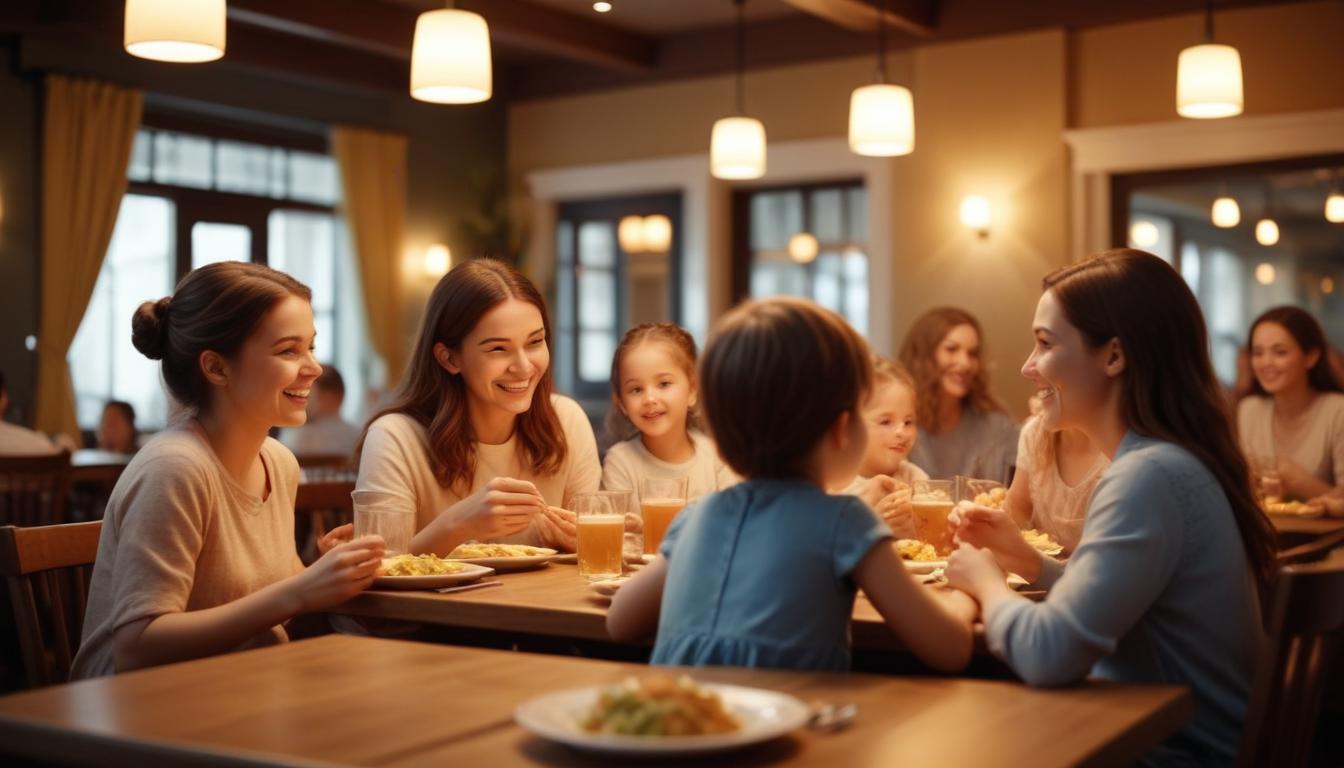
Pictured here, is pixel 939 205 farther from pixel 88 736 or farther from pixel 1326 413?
pixel 88 736

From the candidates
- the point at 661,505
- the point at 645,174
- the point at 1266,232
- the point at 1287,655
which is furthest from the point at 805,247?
the point at 1287,655

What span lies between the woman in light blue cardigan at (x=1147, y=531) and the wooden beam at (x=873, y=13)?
5.41 metres

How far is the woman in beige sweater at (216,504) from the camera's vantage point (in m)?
2.09

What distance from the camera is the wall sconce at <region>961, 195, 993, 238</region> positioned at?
7695mm

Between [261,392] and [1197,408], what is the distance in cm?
148

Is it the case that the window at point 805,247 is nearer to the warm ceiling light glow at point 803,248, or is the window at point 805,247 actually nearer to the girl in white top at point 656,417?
the warm ceiling light glow at point 803,248

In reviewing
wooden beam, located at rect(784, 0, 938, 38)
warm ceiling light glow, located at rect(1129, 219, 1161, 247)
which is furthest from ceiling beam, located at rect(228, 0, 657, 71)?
warm ceiling light glow, located at rect(1129, 219, 1161, 247)

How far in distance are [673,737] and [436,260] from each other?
8490 millimetres

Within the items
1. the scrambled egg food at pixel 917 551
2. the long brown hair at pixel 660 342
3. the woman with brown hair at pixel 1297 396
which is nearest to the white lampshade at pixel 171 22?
the long brown hair at pixel 660 342

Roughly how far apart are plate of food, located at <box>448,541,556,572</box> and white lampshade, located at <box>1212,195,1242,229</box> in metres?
5.69

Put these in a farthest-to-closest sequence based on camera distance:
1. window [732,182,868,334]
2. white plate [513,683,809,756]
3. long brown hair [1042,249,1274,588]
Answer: window [732,182,868,334] → long brown hair [1042,249,1274,588] → white plate [513,683,809,756]

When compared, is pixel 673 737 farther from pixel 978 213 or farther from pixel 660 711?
pixel 978 213

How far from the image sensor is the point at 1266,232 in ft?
23.7

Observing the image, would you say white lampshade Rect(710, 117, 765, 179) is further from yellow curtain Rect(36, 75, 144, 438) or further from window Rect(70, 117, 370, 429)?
yellow curtain Rect(36, 75, 144, 438)
